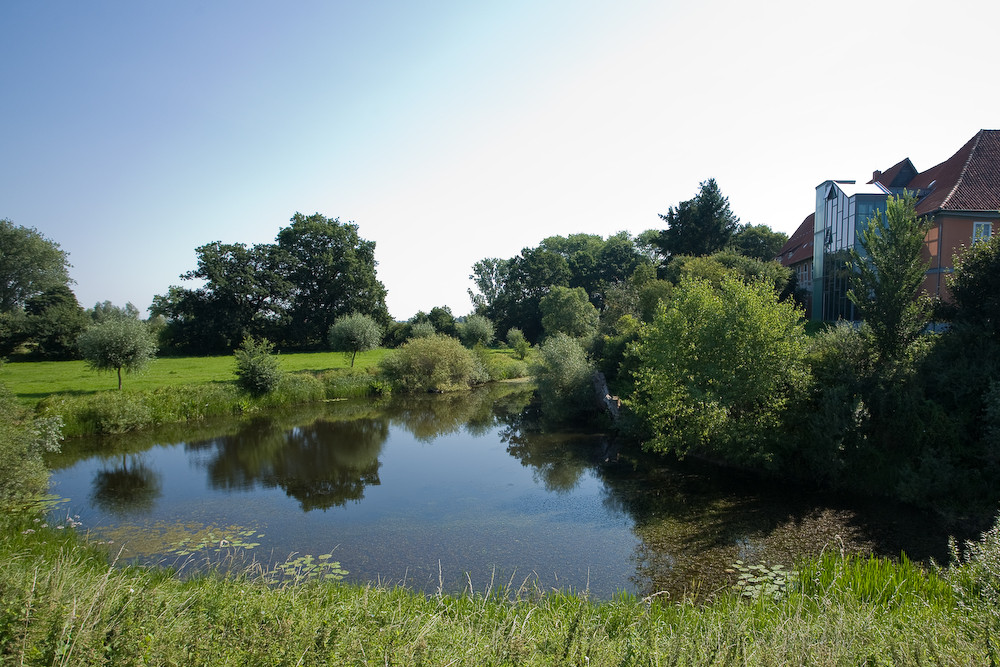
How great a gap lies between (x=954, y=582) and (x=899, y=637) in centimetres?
235

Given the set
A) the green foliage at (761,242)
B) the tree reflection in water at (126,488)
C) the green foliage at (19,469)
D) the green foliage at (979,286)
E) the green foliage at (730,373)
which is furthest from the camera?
the green foliage at (761,242)

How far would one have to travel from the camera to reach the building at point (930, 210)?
2252 centimetres

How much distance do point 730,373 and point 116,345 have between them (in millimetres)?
24713

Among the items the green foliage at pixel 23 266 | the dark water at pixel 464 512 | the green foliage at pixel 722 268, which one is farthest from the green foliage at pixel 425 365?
the green foliage at pixel 23 266

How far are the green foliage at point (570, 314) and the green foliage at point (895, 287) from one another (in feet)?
90.9

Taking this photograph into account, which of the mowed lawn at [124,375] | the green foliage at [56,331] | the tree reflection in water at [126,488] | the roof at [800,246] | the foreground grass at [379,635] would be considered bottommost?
the tree reflection in water at [126,488]

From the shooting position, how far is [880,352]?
1380cm

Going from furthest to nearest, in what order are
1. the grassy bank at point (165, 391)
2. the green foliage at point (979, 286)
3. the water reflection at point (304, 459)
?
the grassy bank at point (165, 391)
the water reflection at point (304, 459)
the green foliage at point (979, 286)

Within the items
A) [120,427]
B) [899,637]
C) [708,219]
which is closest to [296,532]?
[899,637]

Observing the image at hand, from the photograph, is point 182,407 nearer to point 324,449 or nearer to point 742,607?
point 324,449

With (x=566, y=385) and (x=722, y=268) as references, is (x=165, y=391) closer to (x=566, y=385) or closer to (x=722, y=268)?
(x=566, y=385)

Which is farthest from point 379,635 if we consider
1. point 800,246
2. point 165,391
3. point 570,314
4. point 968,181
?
point 800,246

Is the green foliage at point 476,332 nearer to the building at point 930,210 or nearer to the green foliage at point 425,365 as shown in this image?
the green foliage at point 425,365

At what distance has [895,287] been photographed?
44.0ft
